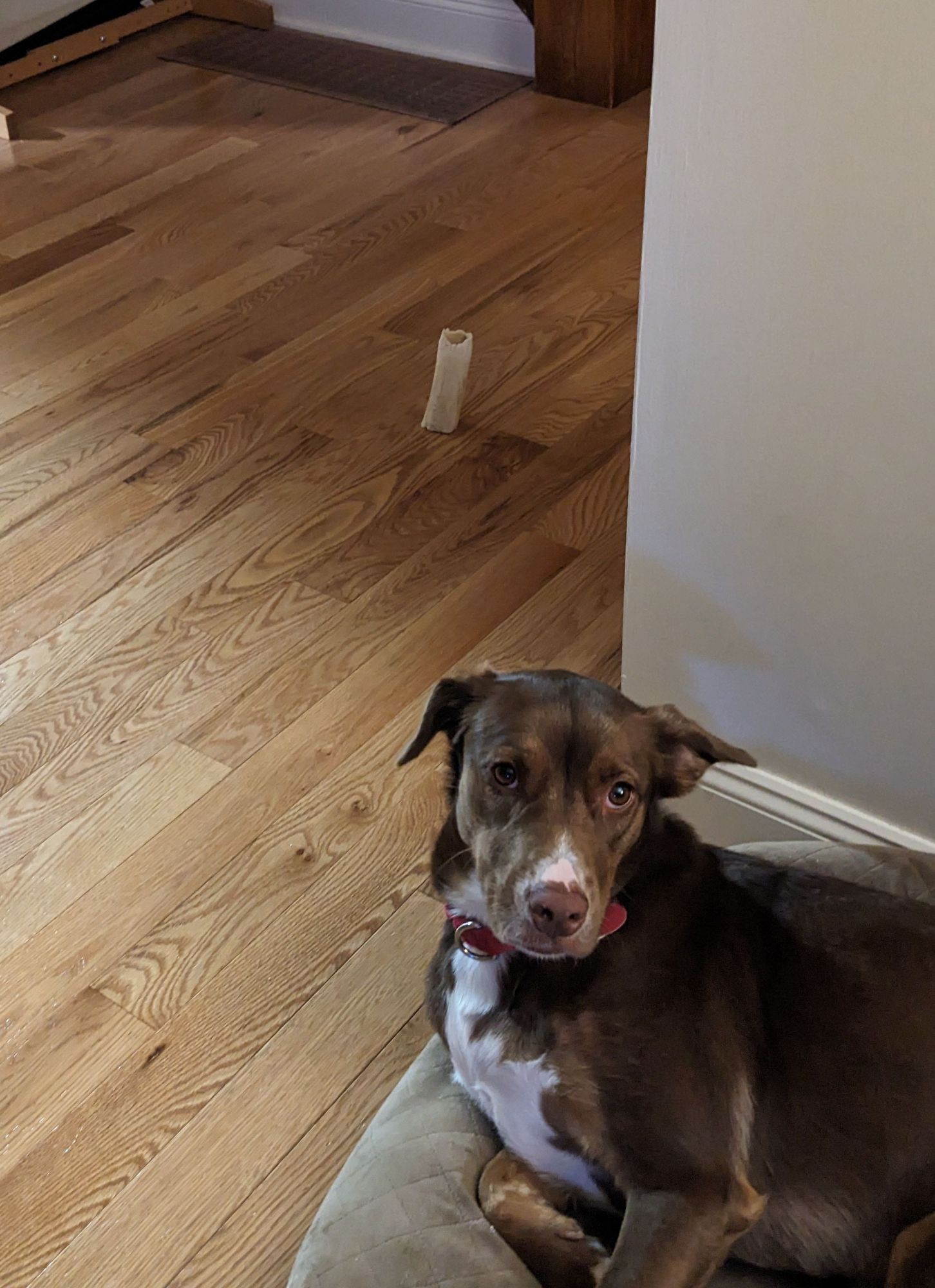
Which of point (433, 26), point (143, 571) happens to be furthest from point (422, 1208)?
point (433, 26)

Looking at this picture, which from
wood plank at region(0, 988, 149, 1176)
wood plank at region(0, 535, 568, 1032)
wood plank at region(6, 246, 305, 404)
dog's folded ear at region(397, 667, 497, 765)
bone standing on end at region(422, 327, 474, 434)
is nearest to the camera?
dog's folded ear at region(397, 667, 497, 765)

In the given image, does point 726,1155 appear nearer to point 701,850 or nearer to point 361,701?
point 701,850

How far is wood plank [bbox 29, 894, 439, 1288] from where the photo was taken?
5.19 ft

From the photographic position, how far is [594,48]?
433 cm

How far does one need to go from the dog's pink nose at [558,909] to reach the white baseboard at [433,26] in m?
4.11

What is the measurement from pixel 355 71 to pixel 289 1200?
4.24 meters

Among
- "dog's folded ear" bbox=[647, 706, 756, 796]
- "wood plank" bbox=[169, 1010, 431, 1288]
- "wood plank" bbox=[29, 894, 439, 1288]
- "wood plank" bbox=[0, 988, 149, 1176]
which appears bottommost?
"wood plank" bbox=[169, 1010, 431, 1288]

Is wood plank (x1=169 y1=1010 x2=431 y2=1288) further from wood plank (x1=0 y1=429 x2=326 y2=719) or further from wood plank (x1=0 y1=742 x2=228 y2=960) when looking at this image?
wood plank (x1=0 y1=429 x2=326 y2=719)

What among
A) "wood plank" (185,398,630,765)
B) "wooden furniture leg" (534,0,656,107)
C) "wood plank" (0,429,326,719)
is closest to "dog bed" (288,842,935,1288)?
"wood plank" (185,398,630,765)

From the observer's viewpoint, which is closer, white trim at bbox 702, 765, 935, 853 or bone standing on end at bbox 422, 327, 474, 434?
white trim at bbox 702, 765, 935, 853

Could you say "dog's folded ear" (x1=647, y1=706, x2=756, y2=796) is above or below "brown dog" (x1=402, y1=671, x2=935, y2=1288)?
above

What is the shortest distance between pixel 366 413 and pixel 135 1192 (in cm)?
191

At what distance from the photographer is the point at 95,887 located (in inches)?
79.3

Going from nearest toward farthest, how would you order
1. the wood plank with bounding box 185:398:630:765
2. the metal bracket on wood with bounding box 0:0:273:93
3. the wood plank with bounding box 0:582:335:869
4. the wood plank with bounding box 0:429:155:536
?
1. the wood plank with bounding box 0:582:335:869
2. the wood plank with bounding box 185:398:630:765
3. the wood plank with bounding box 0:429:155:536
4. the metal bracket on wood with bounding box 0:0:273:93
